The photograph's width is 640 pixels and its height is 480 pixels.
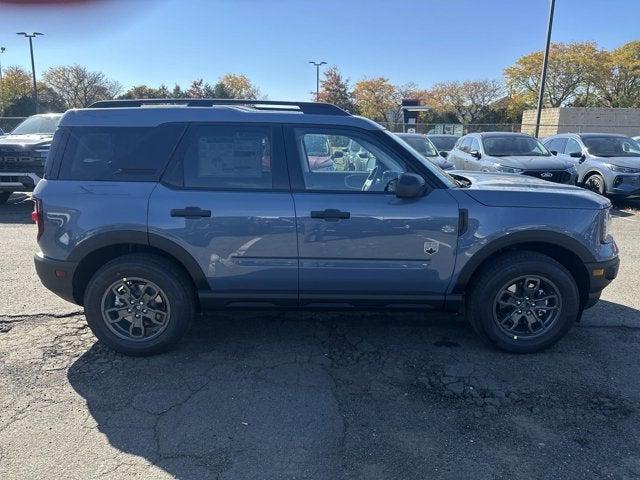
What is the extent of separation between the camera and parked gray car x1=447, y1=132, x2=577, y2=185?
1033 cm

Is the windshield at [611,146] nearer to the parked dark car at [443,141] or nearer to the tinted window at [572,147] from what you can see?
the tinted window at [572,147]

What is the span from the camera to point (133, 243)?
367 centimetres

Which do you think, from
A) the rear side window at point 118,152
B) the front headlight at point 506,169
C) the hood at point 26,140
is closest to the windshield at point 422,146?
the front headlight at point 506,169

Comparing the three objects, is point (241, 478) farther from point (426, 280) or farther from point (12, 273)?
point (12, 273)

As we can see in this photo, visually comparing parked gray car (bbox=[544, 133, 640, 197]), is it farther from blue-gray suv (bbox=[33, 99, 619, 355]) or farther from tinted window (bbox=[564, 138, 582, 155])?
blue-gray suv (bbox=[33, 99, 619, 355])

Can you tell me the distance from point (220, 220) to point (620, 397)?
3.00 meters

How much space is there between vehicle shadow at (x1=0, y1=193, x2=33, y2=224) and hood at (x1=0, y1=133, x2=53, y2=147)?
137 centimetres

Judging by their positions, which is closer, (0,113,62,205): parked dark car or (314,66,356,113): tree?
(0,113,62,205): parked dark car

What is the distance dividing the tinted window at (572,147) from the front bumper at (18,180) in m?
12.1

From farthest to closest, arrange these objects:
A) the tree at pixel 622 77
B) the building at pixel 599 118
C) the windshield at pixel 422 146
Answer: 1. the tree at pixel 622 77
2. the building at pixel 599 118
3. the windshield at pixel 422 146

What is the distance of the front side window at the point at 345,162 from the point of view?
12.2 ft

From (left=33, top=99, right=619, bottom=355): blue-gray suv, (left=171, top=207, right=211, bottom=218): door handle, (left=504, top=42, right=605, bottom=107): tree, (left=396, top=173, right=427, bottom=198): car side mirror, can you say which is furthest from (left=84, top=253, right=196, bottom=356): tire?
(left=504, top=42, right=605, bottom=107): tree

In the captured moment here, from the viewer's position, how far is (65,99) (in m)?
51.4

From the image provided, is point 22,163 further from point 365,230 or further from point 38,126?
point 365,230
